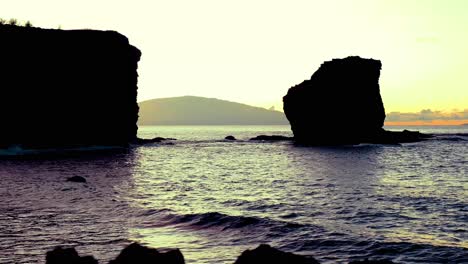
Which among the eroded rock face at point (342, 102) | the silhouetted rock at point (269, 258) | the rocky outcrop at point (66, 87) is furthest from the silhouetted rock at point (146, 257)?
the eroded rock face at point (342, 102)

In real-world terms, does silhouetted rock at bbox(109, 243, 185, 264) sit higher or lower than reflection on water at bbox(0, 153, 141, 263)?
higher

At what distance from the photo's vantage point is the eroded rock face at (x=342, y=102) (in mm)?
119312

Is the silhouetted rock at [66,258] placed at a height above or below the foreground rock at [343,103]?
below

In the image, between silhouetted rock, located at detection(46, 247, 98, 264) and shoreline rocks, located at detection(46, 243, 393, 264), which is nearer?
shoreline rocks, located at detection(46, 243, 393, 264)

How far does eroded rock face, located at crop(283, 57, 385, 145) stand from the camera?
119 meters

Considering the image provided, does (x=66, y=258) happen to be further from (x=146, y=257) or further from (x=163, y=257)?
(x=163, y=257)

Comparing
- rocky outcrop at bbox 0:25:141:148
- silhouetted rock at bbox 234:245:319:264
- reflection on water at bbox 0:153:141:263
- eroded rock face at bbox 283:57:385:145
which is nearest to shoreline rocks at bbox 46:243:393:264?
silhouetted rock at bbox 234:245:319:264

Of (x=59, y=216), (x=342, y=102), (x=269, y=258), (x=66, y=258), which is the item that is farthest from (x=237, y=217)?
(x=342, y=102)

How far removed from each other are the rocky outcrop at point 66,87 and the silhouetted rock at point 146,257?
264 feet

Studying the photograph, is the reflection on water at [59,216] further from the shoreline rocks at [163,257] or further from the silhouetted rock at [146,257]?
the silhouetted rock at [146,257]

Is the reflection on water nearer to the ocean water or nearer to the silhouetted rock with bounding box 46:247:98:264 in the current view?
the ocean water

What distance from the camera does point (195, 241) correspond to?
18875mm

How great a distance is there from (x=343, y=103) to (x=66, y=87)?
64.1 m

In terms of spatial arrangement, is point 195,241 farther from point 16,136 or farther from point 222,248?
point 16,136
